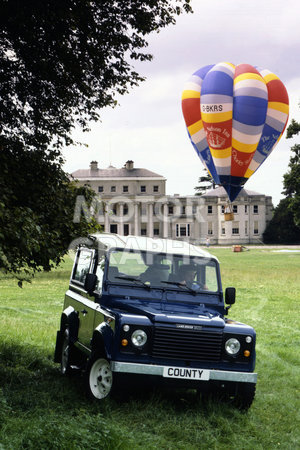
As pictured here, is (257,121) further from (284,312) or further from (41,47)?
(41,47)

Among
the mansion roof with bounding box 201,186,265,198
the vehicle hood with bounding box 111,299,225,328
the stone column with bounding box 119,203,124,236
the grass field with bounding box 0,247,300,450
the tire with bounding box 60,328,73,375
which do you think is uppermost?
the mansion roof with bounding box 201,186,265,198

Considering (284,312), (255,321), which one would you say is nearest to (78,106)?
(255,321)

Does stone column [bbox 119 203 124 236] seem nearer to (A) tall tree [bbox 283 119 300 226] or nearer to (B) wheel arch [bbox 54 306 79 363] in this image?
(A) tall tree [bbox 283 119 300 226]

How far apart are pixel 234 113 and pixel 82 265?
2365 centimetres

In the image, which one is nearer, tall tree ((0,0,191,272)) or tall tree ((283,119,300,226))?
tall tree ((0,0,191,272))

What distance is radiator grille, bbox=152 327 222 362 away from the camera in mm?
7429

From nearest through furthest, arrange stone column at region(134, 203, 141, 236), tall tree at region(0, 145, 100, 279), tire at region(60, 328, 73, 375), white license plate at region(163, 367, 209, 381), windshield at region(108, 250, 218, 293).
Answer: white license plate at region(163, 367, 209, 381) < tall tree at region(0, 145, 100, 279) < windshield at region(108, 250, 218, 293) < tire at region(60, 328, 73, 375) < stone column at region(134, 203, 141, 236)

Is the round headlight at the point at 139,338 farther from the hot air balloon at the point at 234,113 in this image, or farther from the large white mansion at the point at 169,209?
the large white mansion at the point at 169,209

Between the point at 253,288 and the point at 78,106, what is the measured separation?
18.1 m

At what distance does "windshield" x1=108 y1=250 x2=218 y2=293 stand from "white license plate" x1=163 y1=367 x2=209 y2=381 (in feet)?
Answer: 5.08

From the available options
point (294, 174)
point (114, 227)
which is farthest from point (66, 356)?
point (114, 227)

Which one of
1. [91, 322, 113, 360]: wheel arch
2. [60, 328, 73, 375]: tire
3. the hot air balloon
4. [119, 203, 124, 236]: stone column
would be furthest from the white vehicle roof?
[119, 203, 124, 236]: stone column

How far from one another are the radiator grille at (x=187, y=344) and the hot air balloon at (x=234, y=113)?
2526 cm

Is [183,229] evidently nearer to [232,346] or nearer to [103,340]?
[232,346]
